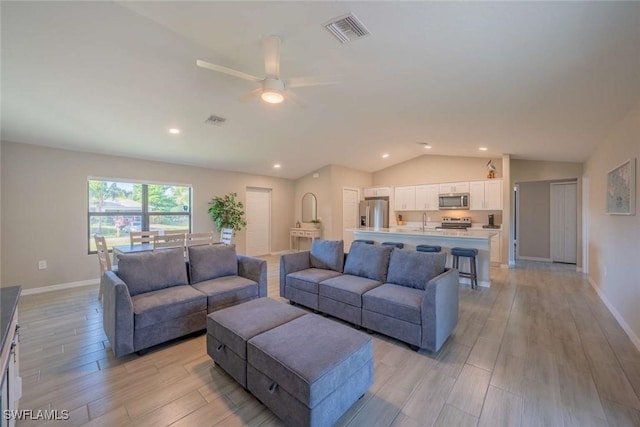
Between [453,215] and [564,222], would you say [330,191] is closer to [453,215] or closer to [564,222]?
[453,215]

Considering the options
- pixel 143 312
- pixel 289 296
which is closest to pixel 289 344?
pixel 143 312

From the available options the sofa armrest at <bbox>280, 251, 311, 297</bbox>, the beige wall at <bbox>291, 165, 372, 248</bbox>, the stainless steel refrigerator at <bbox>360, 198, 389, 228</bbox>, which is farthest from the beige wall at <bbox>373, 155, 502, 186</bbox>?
the sofa armrest at <bbox>280, 251, 311, 297</bbox>

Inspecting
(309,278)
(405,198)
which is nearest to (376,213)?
(405,198)

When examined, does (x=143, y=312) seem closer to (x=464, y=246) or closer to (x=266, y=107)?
(x=266, y=107)

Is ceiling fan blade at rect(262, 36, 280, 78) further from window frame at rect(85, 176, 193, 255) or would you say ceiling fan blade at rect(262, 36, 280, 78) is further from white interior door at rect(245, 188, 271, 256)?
white interior door at rect(245, 188, 271, 256)

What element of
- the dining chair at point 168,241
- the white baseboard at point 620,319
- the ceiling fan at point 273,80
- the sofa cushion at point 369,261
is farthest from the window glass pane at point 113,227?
the white baseboard at point 620,319

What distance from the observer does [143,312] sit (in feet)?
7.91

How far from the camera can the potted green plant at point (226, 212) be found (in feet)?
21.0

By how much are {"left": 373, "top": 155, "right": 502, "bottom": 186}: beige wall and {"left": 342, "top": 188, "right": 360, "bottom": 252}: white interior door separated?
1.05 meters

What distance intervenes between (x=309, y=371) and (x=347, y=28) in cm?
253

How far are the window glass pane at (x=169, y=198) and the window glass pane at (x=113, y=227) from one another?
420 millimetres

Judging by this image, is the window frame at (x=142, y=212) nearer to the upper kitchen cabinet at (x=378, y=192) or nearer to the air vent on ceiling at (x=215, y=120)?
the air vent on ceiling at (x=215, y=120)

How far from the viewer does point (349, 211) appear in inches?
307

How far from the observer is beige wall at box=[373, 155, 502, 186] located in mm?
6570
